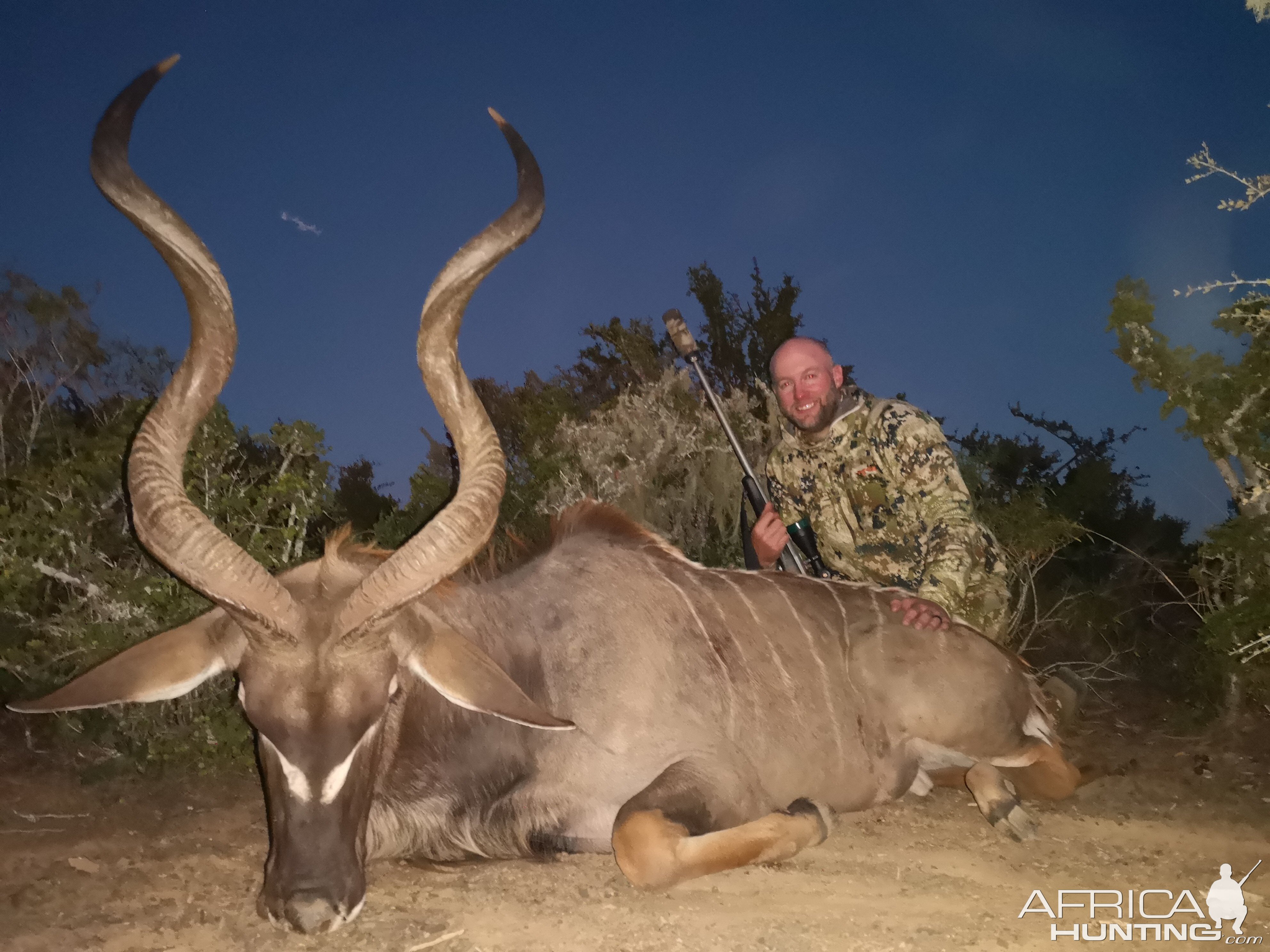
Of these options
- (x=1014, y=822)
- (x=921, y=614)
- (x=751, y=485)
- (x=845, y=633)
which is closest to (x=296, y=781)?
(x=845, y=633)

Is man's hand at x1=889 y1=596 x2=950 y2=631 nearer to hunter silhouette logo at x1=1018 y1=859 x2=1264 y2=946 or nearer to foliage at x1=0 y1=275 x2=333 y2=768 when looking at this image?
hunter silhouette logo at x1=1018 y1=859 x2=1264 y2=946

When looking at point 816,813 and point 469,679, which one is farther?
point 816,813

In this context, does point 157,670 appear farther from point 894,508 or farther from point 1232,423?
point 1232,423

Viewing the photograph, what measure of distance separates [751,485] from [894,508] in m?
0.77

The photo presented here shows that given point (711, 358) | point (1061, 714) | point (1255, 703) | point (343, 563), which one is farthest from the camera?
point (711, 358)

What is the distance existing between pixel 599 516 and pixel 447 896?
4.72 ft

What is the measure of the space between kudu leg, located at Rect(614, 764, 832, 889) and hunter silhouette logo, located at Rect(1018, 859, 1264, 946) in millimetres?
694

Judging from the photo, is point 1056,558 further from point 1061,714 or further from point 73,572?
point 73,572

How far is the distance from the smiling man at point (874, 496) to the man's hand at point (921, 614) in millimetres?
204

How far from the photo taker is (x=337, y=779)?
2184mm

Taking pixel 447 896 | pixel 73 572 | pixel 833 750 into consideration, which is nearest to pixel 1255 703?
pixel 833 750

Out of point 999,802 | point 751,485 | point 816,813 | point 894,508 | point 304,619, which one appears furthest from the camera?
point 751,485

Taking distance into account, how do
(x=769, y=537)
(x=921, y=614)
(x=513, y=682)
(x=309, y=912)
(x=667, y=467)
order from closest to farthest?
(x=309, y=912), (x=513, y=682), (x=921, y=614), (x=769, y=537), (x=667, y=467)

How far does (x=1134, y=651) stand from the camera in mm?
5836
